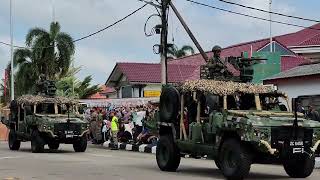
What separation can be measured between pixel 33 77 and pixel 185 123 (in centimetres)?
3296

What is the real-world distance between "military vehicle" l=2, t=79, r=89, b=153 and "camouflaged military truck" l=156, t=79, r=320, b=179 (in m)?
7.09

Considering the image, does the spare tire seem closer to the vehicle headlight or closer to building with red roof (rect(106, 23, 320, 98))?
the vehicle headlight

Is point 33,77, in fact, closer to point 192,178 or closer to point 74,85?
point 74,85

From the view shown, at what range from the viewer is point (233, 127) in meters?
12.1

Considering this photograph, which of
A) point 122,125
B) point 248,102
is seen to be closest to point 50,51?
point 122,125

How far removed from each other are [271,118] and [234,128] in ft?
2.57

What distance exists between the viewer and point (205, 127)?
13.3 m

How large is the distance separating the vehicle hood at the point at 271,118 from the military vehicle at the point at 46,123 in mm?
10037

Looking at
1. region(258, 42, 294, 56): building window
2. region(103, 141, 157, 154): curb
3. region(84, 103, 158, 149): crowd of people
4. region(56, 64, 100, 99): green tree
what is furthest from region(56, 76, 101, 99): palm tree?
region(103, 141, 157, 154): curb

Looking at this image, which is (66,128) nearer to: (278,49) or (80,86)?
(278,49)

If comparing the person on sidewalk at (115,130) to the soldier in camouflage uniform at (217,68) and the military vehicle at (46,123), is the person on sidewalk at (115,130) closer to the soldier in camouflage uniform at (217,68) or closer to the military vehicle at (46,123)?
the military vehicle at (46,123)

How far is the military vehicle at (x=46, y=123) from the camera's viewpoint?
2147cm

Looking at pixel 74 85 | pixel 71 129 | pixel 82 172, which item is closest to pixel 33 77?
pixel 74 85

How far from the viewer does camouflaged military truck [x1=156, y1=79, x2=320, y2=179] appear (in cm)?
1181
